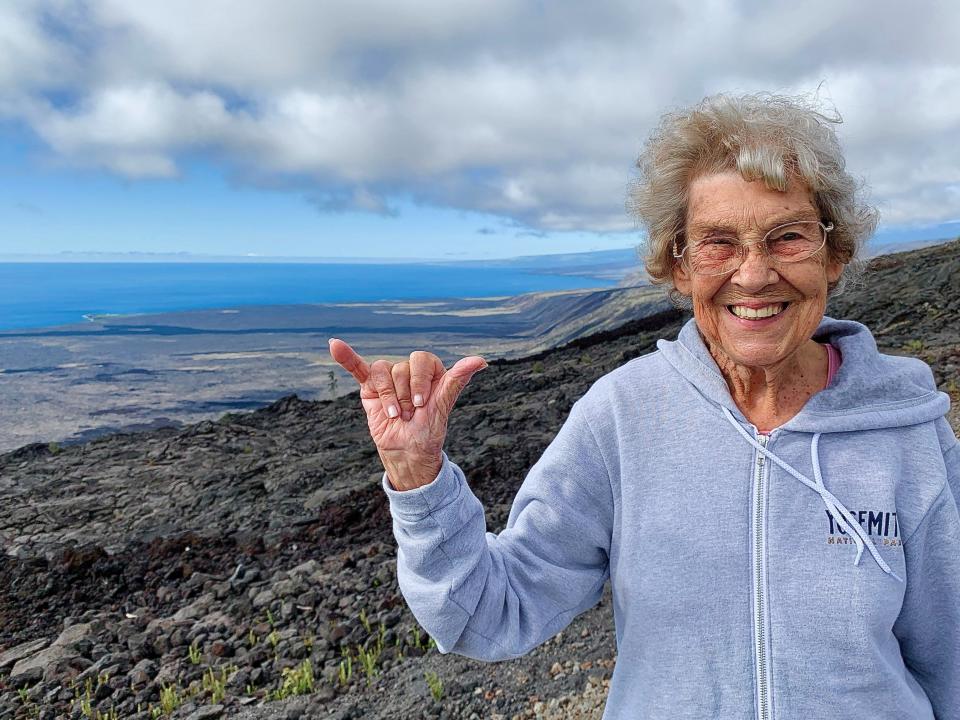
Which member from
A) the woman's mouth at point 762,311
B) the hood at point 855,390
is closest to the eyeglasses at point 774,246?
the woman's mouth at point 762,311

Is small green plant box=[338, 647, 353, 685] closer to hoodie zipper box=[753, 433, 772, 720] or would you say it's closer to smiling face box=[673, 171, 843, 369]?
hoodie zipper box=[753, 433, 772, 720]

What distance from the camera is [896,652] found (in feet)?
6.08

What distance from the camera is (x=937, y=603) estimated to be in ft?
6.06

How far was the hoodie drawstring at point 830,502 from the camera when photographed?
1.76 meters

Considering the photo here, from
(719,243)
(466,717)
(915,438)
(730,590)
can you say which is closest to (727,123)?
→ (719,243)

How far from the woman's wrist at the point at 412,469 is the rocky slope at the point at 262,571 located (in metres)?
2.51

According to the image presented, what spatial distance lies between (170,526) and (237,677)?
5.18 meters

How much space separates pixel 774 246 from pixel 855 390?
1.40 feet

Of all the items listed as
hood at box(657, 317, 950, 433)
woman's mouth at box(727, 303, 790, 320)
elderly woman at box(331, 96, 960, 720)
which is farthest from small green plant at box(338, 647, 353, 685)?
woman's mouth at box(727, 303, 790, 320)

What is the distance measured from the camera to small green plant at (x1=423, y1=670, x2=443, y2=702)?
4785mm

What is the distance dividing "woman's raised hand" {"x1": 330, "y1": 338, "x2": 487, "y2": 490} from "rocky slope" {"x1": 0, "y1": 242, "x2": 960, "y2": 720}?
7.96 ft

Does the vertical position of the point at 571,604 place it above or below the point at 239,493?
above

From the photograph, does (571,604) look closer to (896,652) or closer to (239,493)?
(896,652)

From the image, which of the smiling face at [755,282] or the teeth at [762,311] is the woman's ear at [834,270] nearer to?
the smiling face at [755,282]
